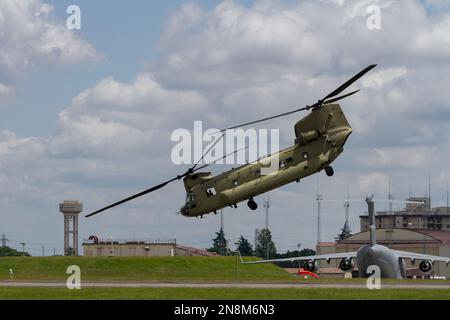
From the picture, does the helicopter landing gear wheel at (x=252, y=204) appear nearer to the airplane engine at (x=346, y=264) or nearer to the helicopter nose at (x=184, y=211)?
the helicopter nose at (x=184, y=211)

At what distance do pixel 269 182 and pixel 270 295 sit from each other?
1831 centimetres

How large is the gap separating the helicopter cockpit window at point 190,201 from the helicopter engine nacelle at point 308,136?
9117 mm

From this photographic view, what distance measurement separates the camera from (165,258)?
511ft

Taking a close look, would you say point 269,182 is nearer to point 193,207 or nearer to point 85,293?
point 193,207

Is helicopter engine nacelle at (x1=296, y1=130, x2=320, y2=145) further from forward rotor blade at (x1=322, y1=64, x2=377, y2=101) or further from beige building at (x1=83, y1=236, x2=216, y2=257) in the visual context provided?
beige building at (x1=83, y1=236, x2=216, y2=257)

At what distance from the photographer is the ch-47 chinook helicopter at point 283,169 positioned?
243ft

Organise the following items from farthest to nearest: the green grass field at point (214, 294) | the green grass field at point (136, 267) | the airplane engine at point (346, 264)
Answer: the green grass field at point (136, 267) → the airplane engine at point (346, 264) → the green grass field at point (214, 294)

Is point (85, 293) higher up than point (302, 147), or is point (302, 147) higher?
point (302, 147)

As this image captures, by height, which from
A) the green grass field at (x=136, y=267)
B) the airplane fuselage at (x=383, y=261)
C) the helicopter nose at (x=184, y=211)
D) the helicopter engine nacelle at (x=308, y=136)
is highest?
the helicopter engine nacelle at (x=308, y=136)

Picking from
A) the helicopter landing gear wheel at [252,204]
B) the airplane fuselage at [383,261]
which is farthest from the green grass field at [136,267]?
the helicopter landing gear wheel at [252,204]

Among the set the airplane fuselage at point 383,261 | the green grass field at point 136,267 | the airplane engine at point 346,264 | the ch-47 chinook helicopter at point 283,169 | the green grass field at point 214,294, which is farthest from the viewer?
the green grass field at point 136,267

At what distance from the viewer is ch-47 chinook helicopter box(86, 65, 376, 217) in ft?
243

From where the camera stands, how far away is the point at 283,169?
75500 mm
